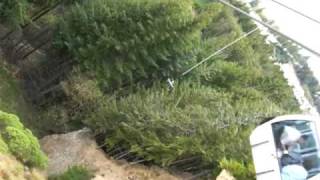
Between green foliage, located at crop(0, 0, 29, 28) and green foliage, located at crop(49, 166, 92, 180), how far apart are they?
9.94ft

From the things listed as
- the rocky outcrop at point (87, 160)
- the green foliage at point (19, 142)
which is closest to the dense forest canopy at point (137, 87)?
the rocky outcrop at point (87, 160)

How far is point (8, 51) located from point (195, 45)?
12.5 feet

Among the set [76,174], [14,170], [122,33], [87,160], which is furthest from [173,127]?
[14,170]

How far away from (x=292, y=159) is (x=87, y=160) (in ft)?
13.2

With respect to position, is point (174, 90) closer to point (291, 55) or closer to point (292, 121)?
point (292, 121)

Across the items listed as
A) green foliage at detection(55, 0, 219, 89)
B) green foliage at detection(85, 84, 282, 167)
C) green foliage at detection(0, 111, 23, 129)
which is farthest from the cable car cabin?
green foliage at detection(55, 0, 219, 89)

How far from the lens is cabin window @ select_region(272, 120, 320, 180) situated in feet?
24.2

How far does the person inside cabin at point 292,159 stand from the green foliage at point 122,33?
4.47 meters

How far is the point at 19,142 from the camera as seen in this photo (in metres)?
8.36

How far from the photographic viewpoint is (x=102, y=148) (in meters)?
11.0

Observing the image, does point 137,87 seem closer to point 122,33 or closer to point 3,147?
point 122,33

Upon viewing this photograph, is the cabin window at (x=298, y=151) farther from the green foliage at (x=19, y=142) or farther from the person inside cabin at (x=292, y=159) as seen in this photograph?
the green foliage at (x=19, y=142)

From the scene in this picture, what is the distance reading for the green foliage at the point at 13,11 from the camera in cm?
1102

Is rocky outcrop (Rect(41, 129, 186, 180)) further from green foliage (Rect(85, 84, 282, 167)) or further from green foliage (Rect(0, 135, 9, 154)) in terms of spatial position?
green foliage (Rect(0, 135, 9, 154))
